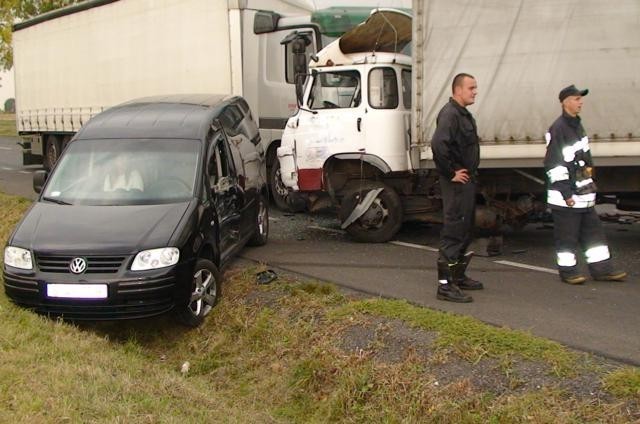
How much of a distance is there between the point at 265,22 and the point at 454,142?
6090 mm

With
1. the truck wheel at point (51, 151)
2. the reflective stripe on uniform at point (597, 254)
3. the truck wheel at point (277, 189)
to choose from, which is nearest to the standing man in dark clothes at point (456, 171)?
the reflective stripe on uniform at point (597, 254)

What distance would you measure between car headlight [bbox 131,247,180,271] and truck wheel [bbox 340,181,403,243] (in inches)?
131

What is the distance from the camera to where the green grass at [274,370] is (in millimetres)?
3955

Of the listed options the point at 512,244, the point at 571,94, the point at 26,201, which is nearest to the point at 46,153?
the point at 26,201

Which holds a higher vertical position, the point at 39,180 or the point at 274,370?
the point at 39,180

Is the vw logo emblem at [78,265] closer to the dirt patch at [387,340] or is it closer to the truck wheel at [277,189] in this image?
the dirt patch at [387,340]

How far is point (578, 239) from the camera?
6.47 m

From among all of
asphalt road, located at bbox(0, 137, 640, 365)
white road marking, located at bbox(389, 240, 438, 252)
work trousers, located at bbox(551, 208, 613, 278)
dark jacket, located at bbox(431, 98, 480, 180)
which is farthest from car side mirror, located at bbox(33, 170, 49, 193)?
work trousers, located at bbox(551, 208, 613, 278)

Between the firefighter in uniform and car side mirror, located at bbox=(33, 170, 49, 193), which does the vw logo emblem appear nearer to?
car side mirror, located at bbox=(33, 170, 49, 193)

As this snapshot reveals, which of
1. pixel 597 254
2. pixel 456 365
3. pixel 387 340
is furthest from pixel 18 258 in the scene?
pixel 597 254

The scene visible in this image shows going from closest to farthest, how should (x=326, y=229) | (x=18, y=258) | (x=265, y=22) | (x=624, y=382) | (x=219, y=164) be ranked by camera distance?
1. (x=624, y=382)
2. (x=18, y=258)
3. (x=219, y=164)
4. (x=326, y=229)
5. (x=265, y=22)

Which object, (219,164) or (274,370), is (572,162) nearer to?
(274,370)

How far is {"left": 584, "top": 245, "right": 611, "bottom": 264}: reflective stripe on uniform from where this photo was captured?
252 inches

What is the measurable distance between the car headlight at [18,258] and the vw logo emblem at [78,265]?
1.27ft
